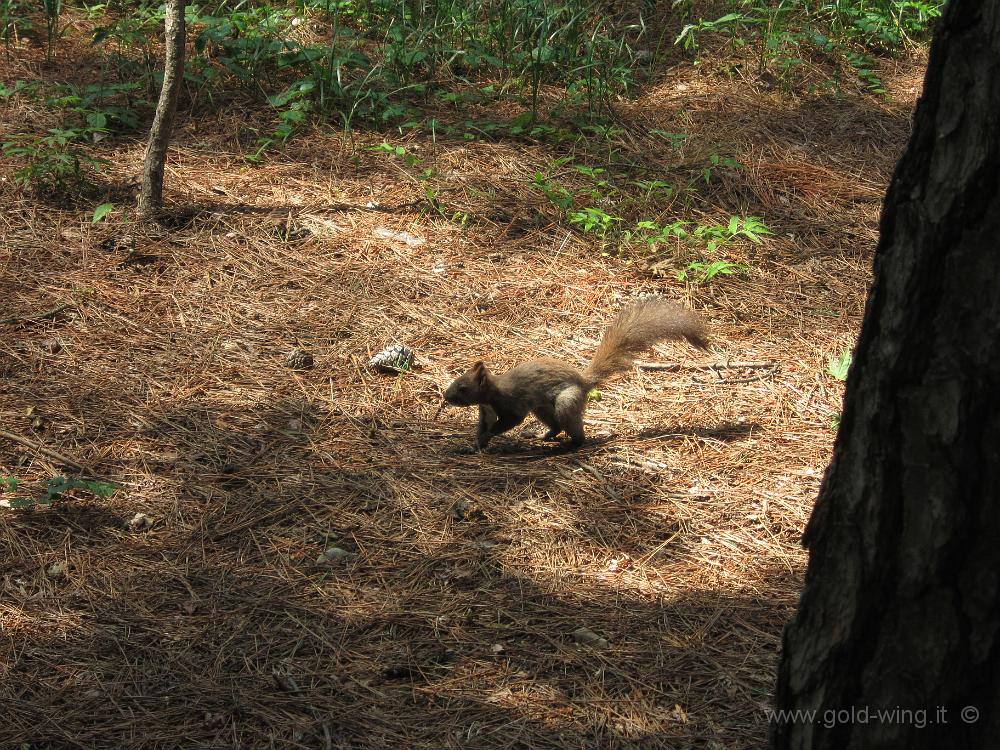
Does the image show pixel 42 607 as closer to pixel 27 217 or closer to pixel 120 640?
pixel 120 640

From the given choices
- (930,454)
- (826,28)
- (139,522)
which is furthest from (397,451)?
(826,28)

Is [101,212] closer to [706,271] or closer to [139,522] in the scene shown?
[139,522]

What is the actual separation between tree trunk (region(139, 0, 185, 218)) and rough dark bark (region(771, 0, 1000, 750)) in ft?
16.2

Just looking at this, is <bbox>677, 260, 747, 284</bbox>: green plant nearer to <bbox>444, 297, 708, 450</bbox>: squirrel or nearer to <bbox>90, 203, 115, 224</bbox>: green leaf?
<bbox>444, 297, 708, 450</bbox>: squirrel

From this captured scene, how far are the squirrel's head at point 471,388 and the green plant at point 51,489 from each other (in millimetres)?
1546

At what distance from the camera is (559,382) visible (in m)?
4.40

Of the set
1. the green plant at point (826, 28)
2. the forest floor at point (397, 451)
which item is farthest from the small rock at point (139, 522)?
the green plant at point (826, 28)

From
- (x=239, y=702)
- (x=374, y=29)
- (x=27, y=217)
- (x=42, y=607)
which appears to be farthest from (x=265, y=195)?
(x=239, y=702)

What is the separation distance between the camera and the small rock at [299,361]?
463 cm

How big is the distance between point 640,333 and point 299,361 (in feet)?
5.62

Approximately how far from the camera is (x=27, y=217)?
18.0 feet

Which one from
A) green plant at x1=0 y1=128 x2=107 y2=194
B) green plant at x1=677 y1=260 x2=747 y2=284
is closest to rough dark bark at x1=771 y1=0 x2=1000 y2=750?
green plant at x1=677 y1=260 x2=747 y2=284

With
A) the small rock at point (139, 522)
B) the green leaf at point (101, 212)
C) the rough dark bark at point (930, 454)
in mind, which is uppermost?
the rough dark bark at point (930, 454)

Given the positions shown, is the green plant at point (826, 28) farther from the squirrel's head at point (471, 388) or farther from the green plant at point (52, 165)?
the green plant at point (52, 165)
